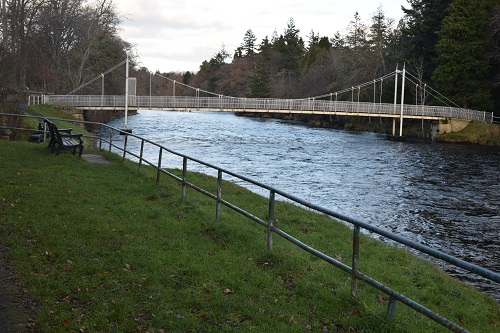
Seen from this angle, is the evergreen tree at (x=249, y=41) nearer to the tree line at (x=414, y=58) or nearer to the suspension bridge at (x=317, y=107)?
the tree line at (x=414, y=58)

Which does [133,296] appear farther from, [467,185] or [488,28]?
[488,28]

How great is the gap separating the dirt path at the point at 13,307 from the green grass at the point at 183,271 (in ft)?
0.30

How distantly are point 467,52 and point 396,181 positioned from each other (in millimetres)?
31970

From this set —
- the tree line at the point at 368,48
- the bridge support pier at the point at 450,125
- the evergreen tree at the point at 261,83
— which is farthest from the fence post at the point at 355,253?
the evergreen tree at the point at 261,83

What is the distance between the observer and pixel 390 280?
8.07 meters

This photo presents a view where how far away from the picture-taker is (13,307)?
17.2 ft

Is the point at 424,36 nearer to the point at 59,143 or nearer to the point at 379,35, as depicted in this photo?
the point at 379,35

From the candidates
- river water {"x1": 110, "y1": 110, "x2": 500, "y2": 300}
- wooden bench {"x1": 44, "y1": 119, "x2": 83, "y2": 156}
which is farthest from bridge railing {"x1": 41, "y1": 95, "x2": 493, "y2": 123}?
wooden bench {"x1": 44, "y1": 119, "x2": 83, "y2": 156}

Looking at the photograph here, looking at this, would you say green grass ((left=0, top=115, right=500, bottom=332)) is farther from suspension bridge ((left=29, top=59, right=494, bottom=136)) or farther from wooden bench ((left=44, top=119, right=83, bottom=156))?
suspension bridge ((left=29, top=59, right=494, bottom=136))

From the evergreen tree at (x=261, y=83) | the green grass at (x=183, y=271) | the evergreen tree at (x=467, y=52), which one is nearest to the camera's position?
the green grass at (x=183, y=271)

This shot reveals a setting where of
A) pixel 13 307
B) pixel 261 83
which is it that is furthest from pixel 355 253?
pixel 261 83

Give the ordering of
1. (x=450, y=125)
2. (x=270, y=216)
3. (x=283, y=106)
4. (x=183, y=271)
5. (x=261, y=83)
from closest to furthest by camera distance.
Answer: (x=183, y=271) → (x=270, y=216) → (x=450, y=125) → (x=283, y=106) → (x=261, y=83)

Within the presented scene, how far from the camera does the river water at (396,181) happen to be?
45.3 ft

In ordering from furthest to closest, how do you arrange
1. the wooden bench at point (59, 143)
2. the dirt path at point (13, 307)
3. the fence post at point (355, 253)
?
the wooden bench at point (59, 143) < the fence post at point (355, 253) < the dirt path at point (13, 307)
